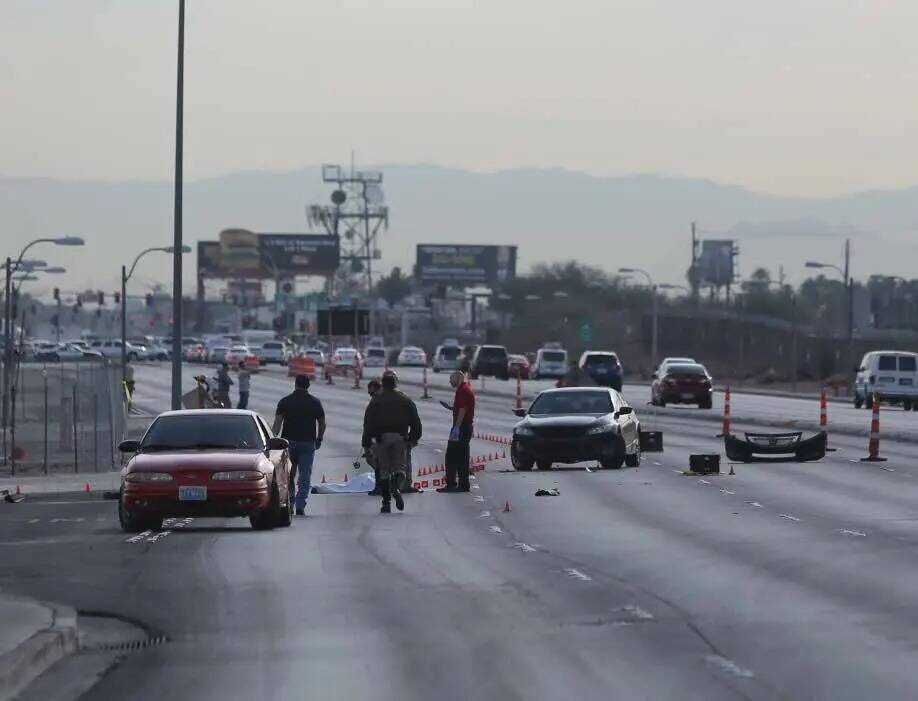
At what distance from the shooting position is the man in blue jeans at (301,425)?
24875 millimetres

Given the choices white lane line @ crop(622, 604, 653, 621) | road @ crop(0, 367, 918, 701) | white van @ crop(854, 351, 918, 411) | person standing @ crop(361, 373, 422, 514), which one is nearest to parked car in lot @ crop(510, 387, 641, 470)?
road @ crop(0, 367, 918, 701)

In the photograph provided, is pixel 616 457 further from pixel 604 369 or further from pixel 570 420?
pixel 604 369

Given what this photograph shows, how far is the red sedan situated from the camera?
72.3ft

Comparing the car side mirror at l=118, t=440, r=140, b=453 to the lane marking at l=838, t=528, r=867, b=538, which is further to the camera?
the car side mirror at l=118, t=440, r=140, b=453

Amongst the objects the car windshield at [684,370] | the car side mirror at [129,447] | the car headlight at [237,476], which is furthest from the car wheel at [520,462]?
the car windshield at [684,370]

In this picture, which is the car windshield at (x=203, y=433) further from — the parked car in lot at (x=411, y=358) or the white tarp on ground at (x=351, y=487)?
the parked car in lot at (x=411, y=358)

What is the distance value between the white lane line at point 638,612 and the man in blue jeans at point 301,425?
10.5 m

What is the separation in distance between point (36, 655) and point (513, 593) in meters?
4.92

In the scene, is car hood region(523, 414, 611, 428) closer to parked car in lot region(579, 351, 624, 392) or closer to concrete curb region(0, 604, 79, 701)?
concrete curb region(0, 604, 79, 701)

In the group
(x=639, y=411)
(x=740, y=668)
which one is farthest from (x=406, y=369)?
(x=740, y=668)

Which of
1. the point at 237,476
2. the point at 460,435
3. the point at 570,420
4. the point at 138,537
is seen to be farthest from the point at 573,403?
the point at 138,537

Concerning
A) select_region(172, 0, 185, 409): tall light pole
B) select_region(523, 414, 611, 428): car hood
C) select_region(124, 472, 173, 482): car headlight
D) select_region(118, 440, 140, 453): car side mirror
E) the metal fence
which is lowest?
the metal fence

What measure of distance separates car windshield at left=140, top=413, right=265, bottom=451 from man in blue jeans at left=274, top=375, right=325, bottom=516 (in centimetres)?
139

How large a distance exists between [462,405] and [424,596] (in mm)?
12734
